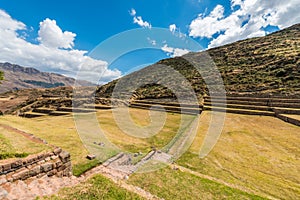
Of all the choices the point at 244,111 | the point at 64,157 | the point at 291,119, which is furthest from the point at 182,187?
the point at 244,111

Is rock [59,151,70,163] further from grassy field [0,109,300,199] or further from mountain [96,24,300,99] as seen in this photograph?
mountain [96,24,300,99]

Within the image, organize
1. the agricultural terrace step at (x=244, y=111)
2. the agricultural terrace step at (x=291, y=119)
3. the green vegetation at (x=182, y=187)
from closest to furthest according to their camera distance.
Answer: the green vegetation at (x=182, y=187)
the agricultural terrace step at (x=291, y=119)
the agricultural terrace step at (x=244, y=111)

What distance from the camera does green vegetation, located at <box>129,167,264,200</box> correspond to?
209 inches

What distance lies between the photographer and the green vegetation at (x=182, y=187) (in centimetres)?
531

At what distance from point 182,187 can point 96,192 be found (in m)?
3.12

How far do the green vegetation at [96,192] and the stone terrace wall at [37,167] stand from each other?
157 cm

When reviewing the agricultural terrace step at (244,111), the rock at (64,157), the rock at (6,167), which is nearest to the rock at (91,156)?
the rock at (64,157)

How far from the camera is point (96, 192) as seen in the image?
4.23 m

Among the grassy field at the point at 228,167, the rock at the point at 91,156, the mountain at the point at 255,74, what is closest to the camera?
the grassy field at the point at 228,167

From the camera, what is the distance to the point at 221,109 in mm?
23344

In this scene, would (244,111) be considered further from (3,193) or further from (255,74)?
(255,74)

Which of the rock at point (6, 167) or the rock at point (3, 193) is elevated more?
the rock at point (6, 167)

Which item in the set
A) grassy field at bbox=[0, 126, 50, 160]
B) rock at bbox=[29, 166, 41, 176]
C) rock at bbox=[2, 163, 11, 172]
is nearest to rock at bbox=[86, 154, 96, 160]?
grassy field at bbox=[0, 126, 50, 160]

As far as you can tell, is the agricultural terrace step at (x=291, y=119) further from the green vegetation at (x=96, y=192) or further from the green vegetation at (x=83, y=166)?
the green vegetation at (x=83, y=166)
